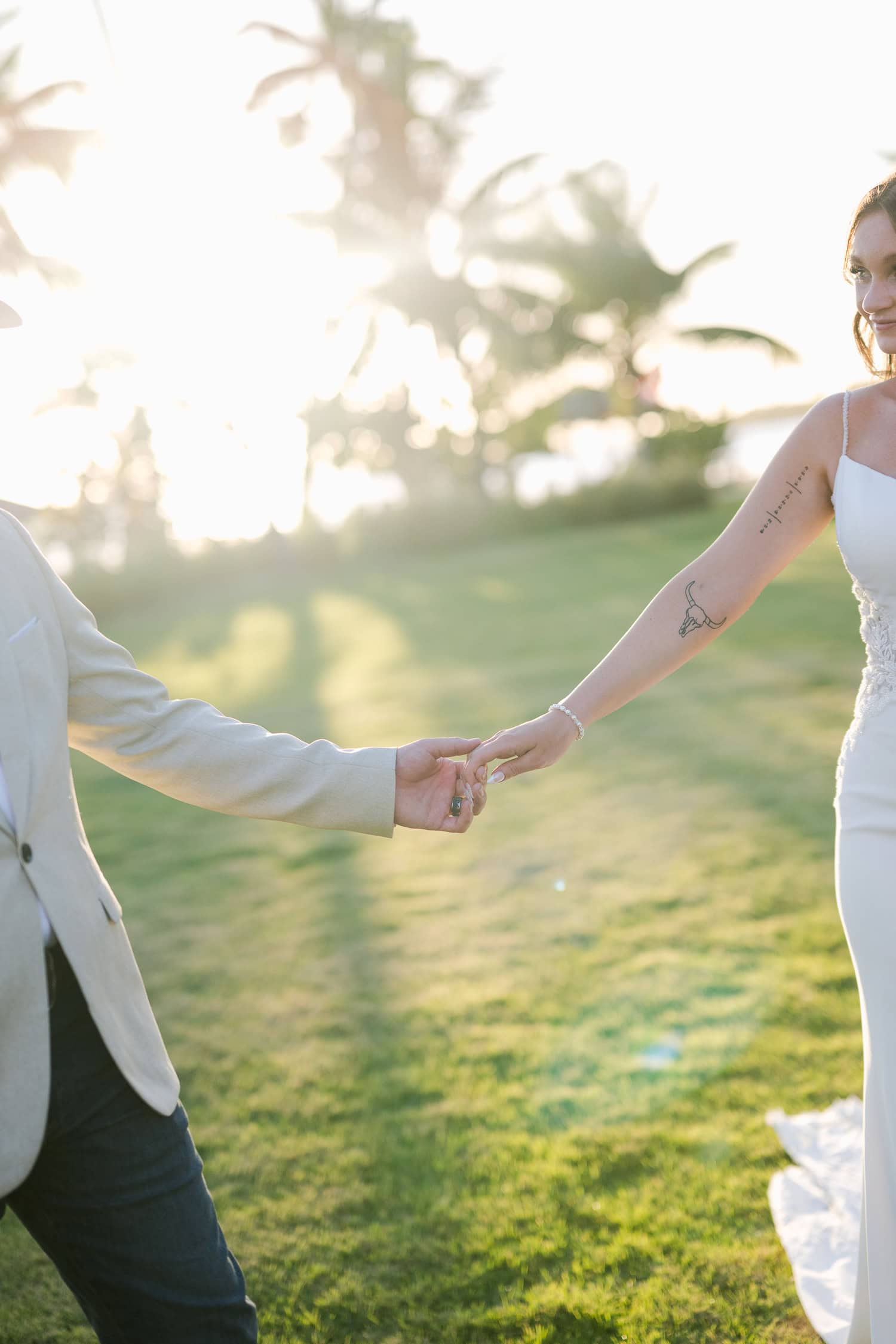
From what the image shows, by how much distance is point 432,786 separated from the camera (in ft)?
8.87

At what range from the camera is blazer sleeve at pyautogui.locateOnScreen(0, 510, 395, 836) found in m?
2.03

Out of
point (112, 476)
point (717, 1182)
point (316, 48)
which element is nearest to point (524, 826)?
point (717, 1182)

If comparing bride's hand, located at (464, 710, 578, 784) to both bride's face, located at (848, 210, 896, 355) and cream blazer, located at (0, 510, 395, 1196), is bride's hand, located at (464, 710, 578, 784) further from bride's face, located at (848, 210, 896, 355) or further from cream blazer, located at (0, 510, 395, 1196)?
bride's face, located at (848, 210, 896, 355)

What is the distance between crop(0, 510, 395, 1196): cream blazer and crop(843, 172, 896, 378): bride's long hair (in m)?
1.73

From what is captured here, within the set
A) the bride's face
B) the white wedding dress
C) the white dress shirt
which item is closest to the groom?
the white dress shirt

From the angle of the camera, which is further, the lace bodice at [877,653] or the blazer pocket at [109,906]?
the lace bodice at [877,653]

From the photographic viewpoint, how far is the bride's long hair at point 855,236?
241 centimetres

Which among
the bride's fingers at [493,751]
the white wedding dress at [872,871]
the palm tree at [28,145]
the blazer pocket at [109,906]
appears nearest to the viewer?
the blazer pocket at [109,906]

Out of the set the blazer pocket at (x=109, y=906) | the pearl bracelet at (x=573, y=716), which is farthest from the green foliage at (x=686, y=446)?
the blazer pocket at (x=109, y=906)

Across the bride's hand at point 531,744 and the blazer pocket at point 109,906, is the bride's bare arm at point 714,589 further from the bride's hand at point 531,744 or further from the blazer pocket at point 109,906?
the blazer pocket at point 109,906

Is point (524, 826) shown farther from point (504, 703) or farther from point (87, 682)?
point (87, 682)

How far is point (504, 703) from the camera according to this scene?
10.4 m

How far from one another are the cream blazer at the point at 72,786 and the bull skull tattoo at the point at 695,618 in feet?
3.53

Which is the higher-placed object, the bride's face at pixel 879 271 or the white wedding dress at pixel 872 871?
the bride's face at pixel 879 271
